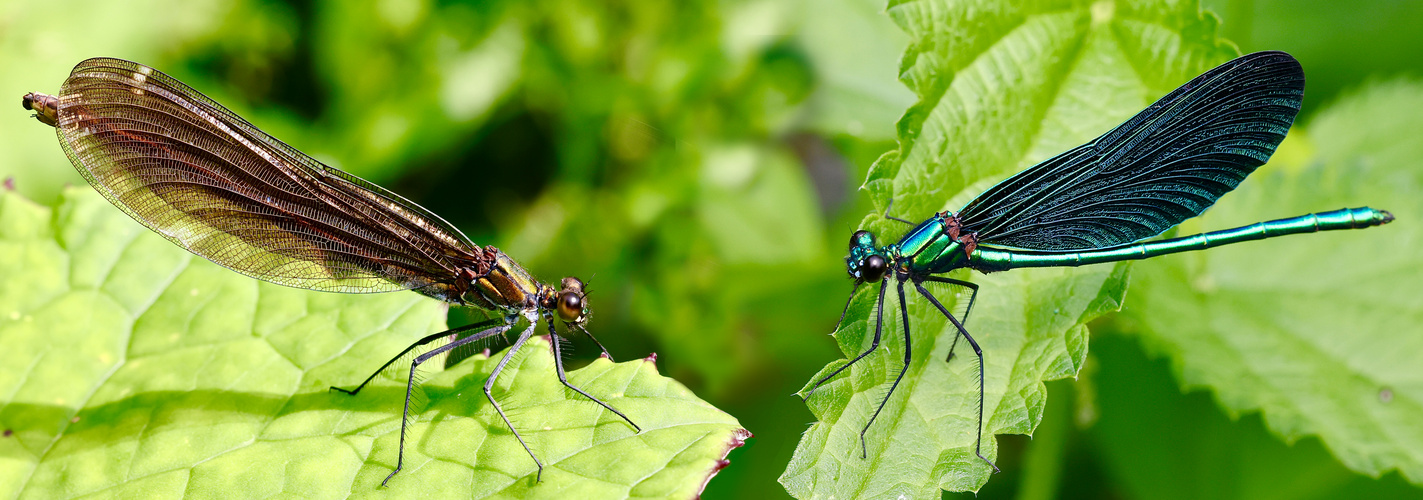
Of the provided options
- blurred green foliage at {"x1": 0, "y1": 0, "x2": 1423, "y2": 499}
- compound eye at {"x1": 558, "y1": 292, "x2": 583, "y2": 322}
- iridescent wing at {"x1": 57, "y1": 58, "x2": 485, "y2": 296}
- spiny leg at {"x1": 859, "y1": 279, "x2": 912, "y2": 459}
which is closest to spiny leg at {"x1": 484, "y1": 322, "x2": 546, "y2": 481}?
compound eye at {"x1": 558, "y1": 292, "x2": 583, "y2": 322}

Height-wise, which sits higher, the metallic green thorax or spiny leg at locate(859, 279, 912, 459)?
the metallic green thorax

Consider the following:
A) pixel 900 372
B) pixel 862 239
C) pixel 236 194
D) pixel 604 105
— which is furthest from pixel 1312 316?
pixel 236 194

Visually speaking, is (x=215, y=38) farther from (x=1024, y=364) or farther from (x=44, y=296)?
(x=1024, y=364)

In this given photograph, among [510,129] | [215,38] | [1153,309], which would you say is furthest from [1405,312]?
[215,38]

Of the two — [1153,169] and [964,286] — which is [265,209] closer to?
[964,286]

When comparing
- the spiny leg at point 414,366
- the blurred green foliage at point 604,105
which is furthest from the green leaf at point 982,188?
the blurred green foliage at point 604,105

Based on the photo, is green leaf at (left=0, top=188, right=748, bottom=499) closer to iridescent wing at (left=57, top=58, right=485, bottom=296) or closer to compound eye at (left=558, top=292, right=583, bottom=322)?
iridescent wing at (left=57, top=58, right=485, bottom=296)
